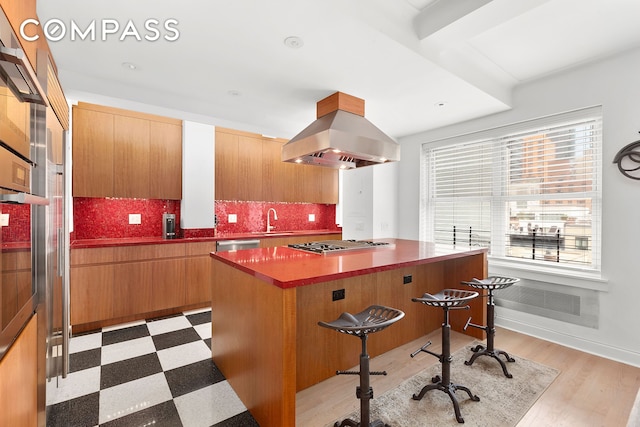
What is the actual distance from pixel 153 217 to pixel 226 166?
119 centimetres

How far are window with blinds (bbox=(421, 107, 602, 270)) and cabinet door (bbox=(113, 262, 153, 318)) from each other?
387 centimetres

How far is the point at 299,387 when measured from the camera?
209 cm

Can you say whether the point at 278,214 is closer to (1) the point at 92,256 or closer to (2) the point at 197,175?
(2) the point at 197,175

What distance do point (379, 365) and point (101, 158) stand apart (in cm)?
366

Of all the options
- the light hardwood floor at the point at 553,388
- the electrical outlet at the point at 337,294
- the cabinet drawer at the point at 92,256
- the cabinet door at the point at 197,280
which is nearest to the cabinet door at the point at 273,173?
the cabinet door at the point at 197,280

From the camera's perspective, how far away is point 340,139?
256 centimetres

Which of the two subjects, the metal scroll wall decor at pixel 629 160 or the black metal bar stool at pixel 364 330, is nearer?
the black metal bar stool at pixel 364 330

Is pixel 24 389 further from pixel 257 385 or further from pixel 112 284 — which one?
pixel 112 284

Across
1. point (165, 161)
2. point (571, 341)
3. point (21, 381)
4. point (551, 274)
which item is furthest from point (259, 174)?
point (571, 341)

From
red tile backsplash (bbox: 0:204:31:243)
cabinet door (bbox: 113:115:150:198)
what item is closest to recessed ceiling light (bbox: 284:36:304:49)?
red tile backsplash (bbox: 0:204:31:243)

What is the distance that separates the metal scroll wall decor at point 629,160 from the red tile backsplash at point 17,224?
4.04m

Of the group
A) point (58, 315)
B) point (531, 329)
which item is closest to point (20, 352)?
point (58, 315)

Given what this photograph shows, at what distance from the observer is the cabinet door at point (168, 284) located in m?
3.34

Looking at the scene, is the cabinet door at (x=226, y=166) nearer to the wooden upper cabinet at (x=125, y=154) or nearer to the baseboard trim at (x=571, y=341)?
the wooden upper cabinet at (x=125, y=154)
